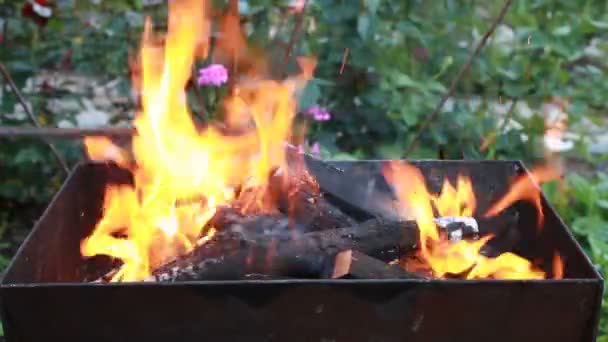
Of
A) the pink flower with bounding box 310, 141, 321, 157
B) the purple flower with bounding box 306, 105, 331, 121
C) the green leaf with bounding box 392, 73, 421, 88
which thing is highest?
the green leaf with bounding box 392, 73, 421, 88

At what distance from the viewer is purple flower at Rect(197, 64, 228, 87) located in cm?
241

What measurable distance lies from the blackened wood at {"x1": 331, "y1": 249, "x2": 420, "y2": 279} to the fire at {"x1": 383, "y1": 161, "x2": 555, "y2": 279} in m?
0.17

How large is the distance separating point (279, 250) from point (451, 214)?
0.54m

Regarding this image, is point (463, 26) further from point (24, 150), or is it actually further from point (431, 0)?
point (24, 150)

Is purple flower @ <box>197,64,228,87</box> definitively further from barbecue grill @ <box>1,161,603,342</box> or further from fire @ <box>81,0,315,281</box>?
barbecue grill @ <box>1,161,603,342</box>

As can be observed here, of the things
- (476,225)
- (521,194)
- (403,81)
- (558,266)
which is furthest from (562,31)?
(558,266)

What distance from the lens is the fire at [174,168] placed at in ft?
5.70

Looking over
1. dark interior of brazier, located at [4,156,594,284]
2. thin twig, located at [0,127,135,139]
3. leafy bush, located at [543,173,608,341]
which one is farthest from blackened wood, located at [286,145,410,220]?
leafy bush, located at [543,173,608,341]

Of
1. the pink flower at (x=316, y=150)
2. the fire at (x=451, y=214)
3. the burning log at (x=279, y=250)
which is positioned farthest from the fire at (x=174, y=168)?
the pink flower at (x=316, y=150)

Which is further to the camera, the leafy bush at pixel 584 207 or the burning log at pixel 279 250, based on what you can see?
the leafy bush at pixel 584 207

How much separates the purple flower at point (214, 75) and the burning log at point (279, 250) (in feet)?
2.88

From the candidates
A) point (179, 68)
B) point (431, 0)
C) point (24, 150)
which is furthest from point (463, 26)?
point (24, 150)

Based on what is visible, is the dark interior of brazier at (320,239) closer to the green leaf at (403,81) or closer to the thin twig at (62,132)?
the thin twig at (62,132)

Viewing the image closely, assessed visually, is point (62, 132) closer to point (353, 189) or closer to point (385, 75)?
point (353, 189)
